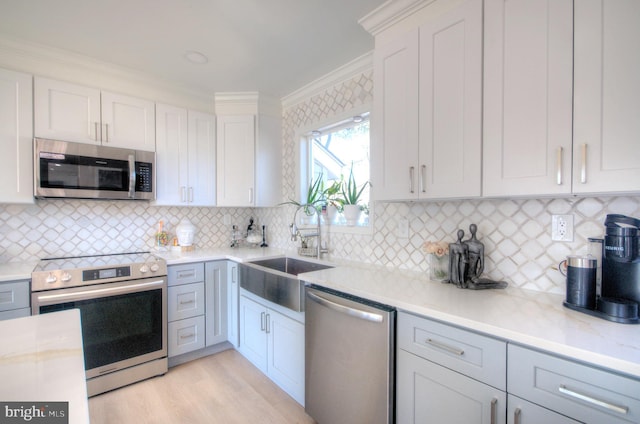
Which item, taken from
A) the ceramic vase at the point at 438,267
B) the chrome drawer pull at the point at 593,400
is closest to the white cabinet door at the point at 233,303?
the ceramic vase at the point at 438,267

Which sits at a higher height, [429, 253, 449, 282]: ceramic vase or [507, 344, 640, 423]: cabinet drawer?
[429, 253, 449, 282]: ceramic vase

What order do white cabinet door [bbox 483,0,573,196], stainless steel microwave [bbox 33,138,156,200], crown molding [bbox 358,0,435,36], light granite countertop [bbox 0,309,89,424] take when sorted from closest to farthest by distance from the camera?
1. light granite countertop [bbox 0,309,89,424]
2. white cabinet door [bbox 483,0,573,196]
3. crown molding [bbox 358,0,435,36]
4. stainless steel microwave [bbox 33,138,156,200]

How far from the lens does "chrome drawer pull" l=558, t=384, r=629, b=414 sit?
80 centimetres

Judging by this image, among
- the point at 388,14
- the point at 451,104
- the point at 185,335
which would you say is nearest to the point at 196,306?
the point at 185,335

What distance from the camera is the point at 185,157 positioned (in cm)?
283

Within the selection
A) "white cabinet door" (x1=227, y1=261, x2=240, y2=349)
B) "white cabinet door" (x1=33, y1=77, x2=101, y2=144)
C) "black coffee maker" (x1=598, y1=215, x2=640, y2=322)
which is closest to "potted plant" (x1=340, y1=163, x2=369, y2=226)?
"white cabinet door" (x1=227, y1=261, x2=240, y2=349)

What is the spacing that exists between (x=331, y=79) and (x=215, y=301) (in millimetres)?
2297

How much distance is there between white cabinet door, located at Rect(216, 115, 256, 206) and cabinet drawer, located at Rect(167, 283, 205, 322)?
91 cm

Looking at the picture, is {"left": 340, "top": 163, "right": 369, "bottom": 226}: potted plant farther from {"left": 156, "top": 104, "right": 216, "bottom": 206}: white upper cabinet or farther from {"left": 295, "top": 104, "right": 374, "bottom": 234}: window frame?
{"left": 156, "top": 104, "right": 216, "bottom": 206}: white upper cabinet

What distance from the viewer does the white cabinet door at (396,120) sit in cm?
162

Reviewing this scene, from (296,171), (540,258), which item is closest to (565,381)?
(540,258)

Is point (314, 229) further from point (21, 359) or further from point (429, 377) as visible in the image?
point (21, 359)

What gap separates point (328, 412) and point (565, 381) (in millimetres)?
1205

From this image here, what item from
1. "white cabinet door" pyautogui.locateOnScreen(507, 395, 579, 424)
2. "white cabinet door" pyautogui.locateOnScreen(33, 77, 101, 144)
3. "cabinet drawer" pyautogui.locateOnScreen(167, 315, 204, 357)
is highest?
"white cabinet door" pyautogui.locateOnScreen(33, 77, 101, 144)
